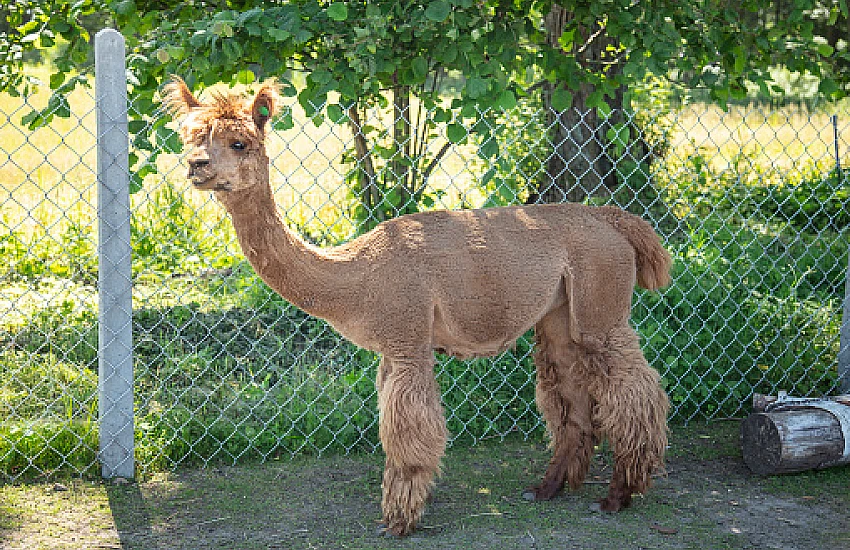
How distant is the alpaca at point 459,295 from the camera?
3.25 m

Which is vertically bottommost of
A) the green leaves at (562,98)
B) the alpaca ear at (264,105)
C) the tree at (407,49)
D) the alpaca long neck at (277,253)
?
the alpaca long neck at (277,253)

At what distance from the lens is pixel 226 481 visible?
4.19 metres

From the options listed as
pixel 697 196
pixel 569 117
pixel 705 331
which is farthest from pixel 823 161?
pixel 705 331

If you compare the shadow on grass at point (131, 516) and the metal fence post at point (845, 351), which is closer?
the shadow on grass at point (131, 516)

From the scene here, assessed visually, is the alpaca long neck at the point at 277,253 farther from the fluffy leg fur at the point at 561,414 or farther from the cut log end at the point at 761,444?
the cut log end at the point at 761,444

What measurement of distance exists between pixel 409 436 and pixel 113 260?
4.85ft

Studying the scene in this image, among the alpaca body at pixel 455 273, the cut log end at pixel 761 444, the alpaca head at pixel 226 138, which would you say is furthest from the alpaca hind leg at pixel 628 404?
the alpaca head at pixel 226 138

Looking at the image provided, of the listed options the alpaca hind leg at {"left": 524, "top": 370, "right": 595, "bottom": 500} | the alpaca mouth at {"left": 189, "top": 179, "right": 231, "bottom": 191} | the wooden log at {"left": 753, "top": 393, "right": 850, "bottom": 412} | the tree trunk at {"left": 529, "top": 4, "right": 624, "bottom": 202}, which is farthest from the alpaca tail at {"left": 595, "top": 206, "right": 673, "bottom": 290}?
the tree trunk at {"left": 529, "top": 4, "right": 624, "bottom": 202}

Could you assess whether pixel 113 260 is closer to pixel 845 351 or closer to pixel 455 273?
pixel 455 273

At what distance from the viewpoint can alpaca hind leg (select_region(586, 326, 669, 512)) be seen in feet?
12.4

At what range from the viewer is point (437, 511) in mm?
3916

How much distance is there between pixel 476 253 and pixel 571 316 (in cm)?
49

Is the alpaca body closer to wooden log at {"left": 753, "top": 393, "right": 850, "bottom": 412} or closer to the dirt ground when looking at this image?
the dirt ground

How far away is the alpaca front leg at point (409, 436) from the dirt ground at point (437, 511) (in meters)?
0.15
